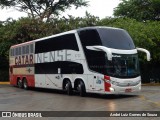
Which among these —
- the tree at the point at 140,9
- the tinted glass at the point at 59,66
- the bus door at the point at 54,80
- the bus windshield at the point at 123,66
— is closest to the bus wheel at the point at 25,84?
the tinted glass at the point at 59,66

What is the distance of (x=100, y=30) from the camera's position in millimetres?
19016

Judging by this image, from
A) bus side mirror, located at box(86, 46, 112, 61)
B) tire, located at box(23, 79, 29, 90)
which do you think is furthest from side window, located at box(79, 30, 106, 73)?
tire, located at box(23, 79, 29, 90)

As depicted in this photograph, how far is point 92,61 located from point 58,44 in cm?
393

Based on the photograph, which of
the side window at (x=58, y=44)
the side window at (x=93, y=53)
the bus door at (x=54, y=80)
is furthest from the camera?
the bus door at (x=54, y=80)

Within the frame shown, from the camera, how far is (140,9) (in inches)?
1976

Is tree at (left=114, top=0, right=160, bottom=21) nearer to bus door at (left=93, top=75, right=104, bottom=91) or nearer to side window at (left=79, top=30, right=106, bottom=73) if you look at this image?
side window at (left=79, top=30, right=106, bottom=73)

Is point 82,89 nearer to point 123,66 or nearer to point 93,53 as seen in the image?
point 93,53

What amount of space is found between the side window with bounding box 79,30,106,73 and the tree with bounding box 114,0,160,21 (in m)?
30.6

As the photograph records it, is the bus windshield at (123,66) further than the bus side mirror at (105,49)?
Yes

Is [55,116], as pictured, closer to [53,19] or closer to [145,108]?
[145,108]

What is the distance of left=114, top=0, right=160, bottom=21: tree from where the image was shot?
48875 millimetres

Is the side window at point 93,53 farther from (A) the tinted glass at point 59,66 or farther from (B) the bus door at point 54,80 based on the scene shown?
(B) the bus door at point 54,80

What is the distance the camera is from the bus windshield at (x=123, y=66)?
18.3 m

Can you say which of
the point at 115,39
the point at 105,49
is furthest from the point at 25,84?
the point at 105,49
